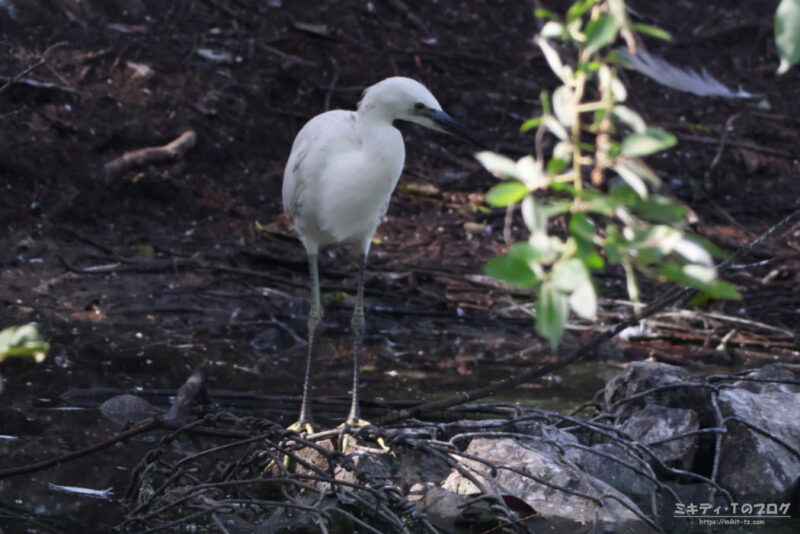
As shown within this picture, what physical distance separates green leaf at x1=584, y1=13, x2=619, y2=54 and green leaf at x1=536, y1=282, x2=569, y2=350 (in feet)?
1.05

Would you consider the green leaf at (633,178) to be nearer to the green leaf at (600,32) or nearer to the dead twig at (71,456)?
the green leaf at (600,32)

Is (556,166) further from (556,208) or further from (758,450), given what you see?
(758,450)

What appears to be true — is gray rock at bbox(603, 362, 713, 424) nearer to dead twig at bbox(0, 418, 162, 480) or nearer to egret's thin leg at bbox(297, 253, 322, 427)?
egret's thin leg at bbox(297, 253, 322, 427)

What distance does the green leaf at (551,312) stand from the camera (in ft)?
4.17

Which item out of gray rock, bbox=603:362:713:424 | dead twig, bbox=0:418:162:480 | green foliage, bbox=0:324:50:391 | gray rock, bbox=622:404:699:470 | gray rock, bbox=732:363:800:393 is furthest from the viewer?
gray rock, bbox=732:363:800:393

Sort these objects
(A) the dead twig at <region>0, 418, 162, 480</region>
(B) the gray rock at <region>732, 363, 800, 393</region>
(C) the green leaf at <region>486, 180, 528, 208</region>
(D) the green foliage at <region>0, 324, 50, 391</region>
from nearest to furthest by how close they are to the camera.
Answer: (C) the green leaf at <region>486, 180, 528, 208</region>, (D) the green foliage at <region>0, 324, 50, 391</region>, (A) the dead twig at <region>0, 418, 162, 480</region>, (B) the gray rock at <region>732, 363, 800, 393</region>

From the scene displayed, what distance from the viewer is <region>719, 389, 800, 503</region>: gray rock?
176 inches

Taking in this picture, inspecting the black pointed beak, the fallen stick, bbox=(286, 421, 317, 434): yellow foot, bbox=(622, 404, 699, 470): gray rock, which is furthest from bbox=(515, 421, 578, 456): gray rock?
the fallen stick

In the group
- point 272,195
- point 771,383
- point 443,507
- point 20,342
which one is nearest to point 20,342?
point 20,342

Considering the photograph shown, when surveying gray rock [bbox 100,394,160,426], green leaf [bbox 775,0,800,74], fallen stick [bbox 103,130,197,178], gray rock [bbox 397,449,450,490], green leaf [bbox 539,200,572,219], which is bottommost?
gray rock [bbox 100,394,160,426]

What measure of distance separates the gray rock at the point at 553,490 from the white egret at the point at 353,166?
62cm

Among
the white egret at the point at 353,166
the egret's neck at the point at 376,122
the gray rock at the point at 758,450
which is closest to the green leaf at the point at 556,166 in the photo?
the white egret at the point at 353,166

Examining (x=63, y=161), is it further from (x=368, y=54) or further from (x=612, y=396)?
(x=612, y=396)

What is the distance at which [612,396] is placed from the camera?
5199 millimetres
